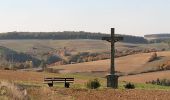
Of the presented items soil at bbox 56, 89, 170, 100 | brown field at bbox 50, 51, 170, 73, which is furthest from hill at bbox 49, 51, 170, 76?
soil at bbox 56, 89, 170, 100

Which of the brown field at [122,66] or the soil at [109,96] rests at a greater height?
the soil at [109,96]

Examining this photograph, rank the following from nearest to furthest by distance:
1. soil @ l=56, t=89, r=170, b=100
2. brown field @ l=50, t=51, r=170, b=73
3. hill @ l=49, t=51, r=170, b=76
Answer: soil @ l=56, t=89, r=170, b=100, hill @ l=49, t=51, r=170, b=76, brown field @ l=50, t=51, r=170, b=73

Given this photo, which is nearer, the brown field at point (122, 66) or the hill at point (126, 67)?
the hill at point (126, 67)

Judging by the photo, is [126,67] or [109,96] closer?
[109,96]

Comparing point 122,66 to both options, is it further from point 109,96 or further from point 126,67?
point 109,96

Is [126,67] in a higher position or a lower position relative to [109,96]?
lower

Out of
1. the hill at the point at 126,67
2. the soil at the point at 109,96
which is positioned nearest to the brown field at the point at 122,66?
the hill at the point at 126,67

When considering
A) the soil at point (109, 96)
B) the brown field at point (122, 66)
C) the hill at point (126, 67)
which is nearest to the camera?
the soil at point (109, 96)

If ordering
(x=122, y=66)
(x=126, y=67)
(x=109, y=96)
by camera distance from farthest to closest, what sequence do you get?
(x=122, y=66) < (x=126, y=67) < (x=109, y=96)

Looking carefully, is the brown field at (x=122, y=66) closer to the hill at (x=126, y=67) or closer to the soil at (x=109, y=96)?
the hill at (x=126, y=67)

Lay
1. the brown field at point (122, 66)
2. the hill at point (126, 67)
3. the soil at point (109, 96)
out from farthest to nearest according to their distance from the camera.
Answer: the brown field at point (122, 66) < the hill at point (126, 67) < the soil at point (109, 96)

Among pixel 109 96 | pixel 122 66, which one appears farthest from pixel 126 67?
pixel 109 96

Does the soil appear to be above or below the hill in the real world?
above

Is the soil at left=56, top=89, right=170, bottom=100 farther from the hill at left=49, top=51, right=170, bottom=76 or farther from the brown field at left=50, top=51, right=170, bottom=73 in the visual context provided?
the brown field at left=50, top=51, right=170, bottom=73
